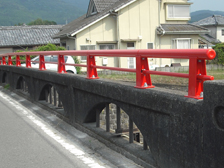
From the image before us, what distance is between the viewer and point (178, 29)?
31250 mm

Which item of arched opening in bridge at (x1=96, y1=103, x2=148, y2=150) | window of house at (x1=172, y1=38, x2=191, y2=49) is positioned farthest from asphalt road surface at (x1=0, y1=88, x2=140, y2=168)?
window of house at (x1=172, y1=38, x2=191, y2=49)

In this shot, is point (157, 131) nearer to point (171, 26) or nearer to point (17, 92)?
point (17, 92)

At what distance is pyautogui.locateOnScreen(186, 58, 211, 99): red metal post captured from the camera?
386cm

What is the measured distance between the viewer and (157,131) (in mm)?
4516

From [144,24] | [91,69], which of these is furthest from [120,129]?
[144,24]

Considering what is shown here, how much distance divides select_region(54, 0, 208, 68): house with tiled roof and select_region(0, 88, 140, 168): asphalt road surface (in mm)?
20742

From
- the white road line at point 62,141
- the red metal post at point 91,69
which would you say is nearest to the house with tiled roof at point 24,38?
the white road line at point 62,141

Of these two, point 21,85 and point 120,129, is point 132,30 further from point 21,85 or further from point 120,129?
point 120,129

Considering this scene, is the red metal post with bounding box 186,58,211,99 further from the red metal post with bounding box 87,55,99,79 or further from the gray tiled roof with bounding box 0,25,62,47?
the gray tiled roof with bounding box 0,25,62,47

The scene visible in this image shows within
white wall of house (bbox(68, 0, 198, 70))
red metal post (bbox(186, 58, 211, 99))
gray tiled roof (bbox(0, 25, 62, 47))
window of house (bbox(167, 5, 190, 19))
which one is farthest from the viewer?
gray tiled roof (bbox(0, 25, 62, 47))

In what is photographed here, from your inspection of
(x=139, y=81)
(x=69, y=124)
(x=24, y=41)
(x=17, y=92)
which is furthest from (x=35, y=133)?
(x=24, y=41)

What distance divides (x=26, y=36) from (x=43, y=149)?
45.6 meters

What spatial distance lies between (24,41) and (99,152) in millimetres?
44863

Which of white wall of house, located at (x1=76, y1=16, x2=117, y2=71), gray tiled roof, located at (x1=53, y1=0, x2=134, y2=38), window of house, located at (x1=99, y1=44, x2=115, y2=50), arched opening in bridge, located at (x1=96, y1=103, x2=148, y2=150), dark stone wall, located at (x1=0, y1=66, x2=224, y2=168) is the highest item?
gray tiled roof, located at (x1=53, y1=0, x2=134, y2=38)
